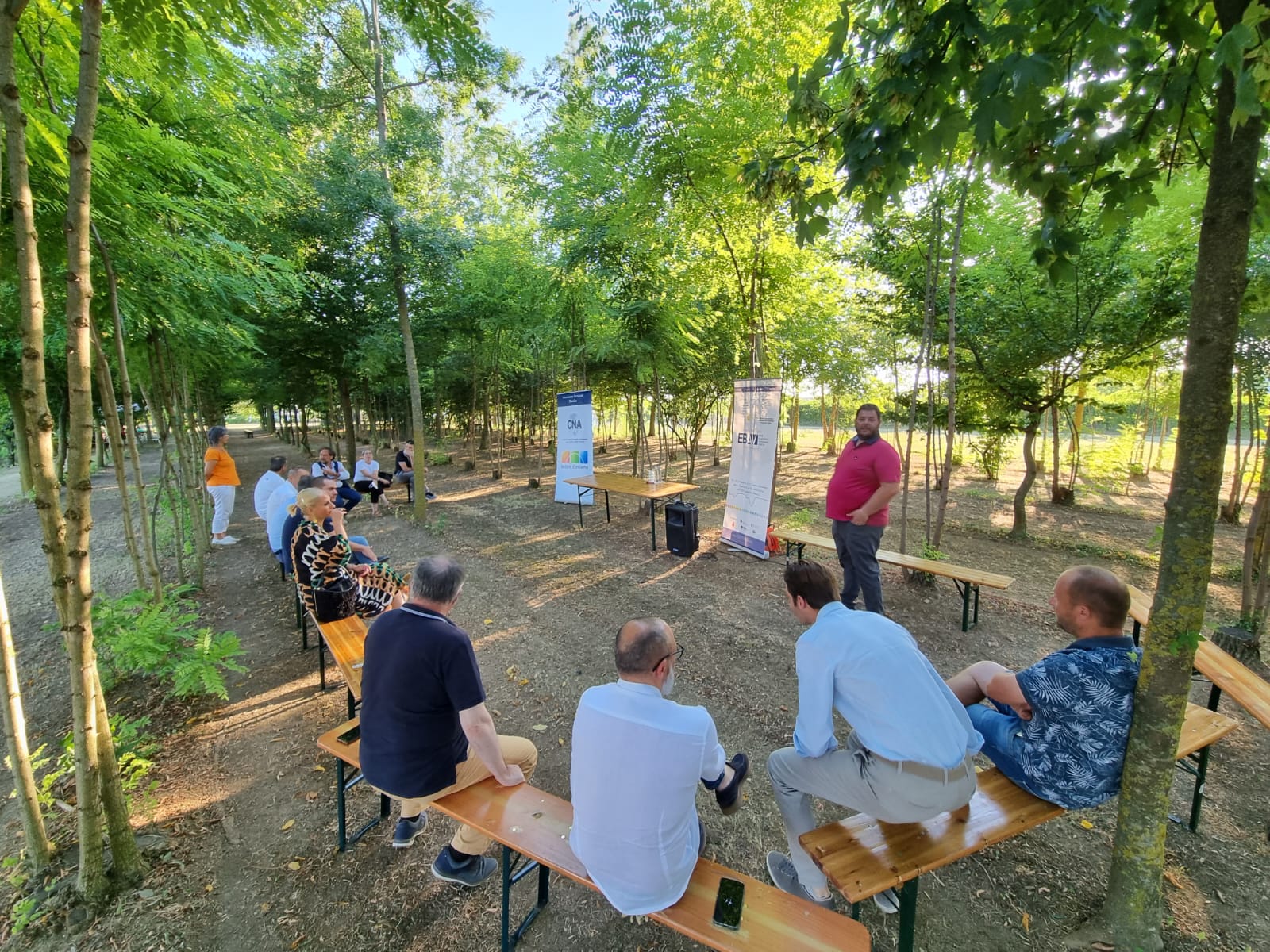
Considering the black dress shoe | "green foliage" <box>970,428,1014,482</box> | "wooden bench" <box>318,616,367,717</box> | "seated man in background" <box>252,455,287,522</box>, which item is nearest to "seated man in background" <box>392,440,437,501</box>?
"seated man in background" <box>252,455,287,522</box>

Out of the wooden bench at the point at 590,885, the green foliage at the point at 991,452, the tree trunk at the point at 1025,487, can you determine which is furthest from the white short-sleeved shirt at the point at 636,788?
the green foliage at the point at 991,452

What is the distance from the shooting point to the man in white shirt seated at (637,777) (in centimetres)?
163

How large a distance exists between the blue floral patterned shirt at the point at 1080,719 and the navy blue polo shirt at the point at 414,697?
7.62ft

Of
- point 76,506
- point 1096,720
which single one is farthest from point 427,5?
point 1096,720

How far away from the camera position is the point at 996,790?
2.24 metres

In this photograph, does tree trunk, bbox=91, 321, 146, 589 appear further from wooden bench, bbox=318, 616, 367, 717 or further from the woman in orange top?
the woman in orange top

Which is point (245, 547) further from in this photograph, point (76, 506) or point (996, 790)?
point (996, 790)

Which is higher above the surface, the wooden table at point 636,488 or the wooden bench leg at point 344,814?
the wooden table at point 636,488

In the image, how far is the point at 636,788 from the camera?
1636 mm

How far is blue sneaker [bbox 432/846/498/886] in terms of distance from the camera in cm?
236

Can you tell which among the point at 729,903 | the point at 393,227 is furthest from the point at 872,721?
the point at 393,227

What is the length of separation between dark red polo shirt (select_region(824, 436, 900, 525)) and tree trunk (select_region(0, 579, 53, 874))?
5.04 meters

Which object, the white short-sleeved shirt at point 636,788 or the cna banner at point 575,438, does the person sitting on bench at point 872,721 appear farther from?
the cna banner at point 575,438

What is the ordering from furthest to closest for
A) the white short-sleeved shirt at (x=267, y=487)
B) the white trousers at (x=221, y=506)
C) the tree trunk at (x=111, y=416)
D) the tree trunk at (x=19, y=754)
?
the white trousers at (x=221, y=506), the white short-sleeved shirt at (x=267, y=487), the tree trunk at (x=111, y=416), the tree trunk at (x=19, y=754)
